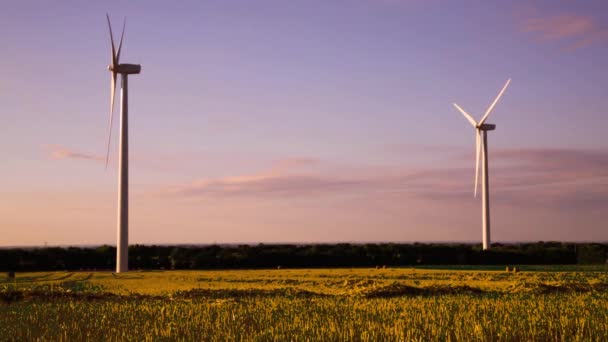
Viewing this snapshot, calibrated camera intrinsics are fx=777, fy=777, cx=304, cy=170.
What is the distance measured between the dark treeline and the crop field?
27776mm

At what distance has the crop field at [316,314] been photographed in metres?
24.2

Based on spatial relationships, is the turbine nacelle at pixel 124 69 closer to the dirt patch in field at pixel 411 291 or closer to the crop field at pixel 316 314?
the crop field at pixel 316 314

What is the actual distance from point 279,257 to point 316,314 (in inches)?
1951

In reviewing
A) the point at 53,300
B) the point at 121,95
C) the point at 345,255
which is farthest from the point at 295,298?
the point at 345,255

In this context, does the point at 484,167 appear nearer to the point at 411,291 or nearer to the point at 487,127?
the point at 487,127

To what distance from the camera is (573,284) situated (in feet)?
151

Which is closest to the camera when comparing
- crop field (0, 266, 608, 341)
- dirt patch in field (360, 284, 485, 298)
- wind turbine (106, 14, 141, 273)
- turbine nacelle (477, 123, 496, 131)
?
crop field (0, 266, 608, 341)

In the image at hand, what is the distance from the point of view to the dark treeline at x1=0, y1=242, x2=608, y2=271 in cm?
7538

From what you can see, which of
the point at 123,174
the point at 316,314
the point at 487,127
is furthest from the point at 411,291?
the point at 487,127

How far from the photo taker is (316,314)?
29.8 metres

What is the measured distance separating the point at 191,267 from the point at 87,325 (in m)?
49.8

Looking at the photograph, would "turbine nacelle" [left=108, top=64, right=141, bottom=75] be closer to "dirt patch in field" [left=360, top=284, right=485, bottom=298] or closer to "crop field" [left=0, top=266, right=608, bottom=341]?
"crop field" [left=0, top=266, right=608, bottom=341]

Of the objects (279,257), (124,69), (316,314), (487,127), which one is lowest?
(316,314)

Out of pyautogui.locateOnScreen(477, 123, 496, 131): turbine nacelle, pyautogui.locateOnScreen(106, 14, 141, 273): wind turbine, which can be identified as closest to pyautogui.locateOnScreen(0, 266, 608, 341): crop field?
pyautogui.locateOnScreen(106, 14, 141, 273): wind turbine
